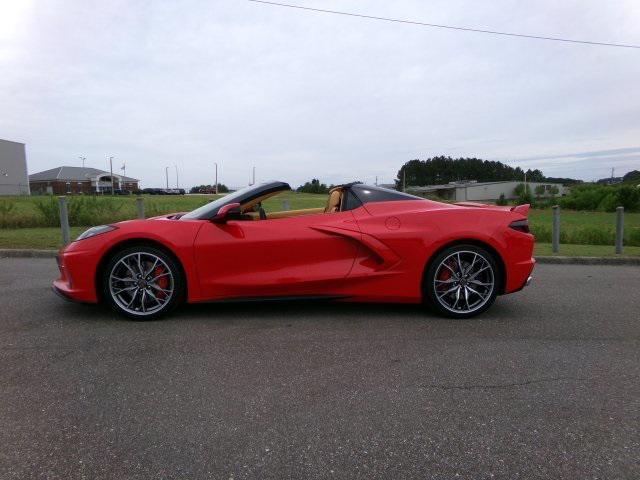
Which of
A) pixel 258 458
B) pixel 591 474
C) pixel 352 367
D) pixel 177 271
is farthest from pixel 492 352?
pixel 177 271

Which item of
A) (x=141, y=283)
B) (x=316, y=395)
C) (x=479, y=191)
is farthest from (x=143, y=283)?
(x=479, y=191)

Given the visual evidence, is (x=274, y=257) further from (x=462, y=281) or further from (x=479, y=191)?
(x=479, y=191)

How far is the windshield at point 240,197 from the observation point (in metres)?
4.29

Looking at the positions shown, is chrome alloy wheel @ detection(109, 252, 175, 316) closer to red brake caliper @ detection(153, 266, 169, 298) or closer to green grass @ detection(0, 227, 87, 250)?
red brake caliper @ detection(153, 266, 169, 298)

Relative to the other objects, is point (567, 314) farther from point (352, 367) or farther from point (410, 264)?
point (352, 367)

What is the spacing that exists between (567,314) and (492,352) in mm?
1598

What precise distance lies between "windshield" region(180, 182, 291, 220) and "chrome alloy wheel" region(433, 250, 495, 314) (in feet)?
Answer: 5.71

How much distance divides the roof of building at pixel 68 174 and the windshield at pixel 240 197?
312 feet

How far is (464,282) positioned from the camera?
169 inches

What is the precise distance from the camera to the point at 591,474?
A: 198cm

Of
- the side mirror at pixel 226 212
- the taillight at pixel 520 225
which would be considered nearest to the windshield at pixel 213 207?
the side mirror at pixel 226 212

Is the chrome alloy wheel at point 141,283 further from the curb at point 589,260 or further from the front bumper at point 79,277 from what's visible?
the curb at point 589,260

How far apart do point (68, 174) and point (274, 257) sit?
99514 millimetres

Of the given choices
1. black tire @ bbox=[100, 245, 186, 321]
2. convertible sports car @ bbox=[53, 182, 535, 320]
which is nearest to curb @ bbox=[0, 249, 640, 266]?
convertible sports car @ bbox=[53, 182, 535, 320]
